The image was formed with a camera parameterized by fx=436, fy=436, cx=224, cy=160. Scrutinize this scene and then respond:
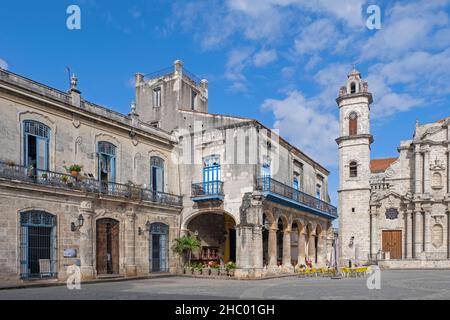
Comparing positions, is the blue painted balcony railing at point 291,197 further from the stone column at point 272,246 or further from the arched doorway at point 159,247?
the arched doorway at point 159,247

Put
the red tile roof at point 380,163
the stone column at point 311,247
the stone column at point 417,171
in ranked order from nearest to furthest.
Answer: the stone column at point 311,247
the stone column at point 417,171
the red tile roof at point 380,163

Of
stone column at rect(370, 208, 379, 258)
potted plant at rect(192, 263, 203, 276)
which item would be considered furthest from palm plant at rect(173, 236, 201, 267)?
stone column at rect(370, 208, 379, 258)

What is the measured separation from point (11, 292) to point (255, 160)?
12401mm

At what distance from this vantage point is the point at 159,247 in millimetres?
22625

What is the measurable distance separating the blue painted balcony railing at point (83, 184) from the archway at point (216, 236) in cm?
250

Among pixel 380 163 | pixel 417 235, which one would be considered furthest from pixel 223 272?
pixel 380 163

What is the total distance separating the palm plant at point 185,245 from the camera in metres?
22.9

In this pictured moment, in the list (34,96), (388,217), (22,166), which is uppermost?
(34,96)

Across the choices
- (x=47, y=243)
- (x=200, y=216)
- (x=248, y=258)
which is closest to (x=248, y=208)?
(x=248, y=258)

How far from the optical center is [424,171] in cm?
3806

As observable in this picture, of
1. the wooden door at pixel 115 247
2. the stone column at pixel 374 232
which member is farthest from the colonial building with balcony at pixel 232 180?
the stone column at pixel 374 232

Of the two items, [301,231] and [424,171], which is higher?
[424,171]

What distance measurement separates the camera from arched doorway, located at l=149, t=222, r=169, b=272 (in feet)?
72.2

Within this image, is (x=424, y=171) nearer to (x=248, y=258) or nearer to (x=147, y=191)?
(x=248, y=258)
